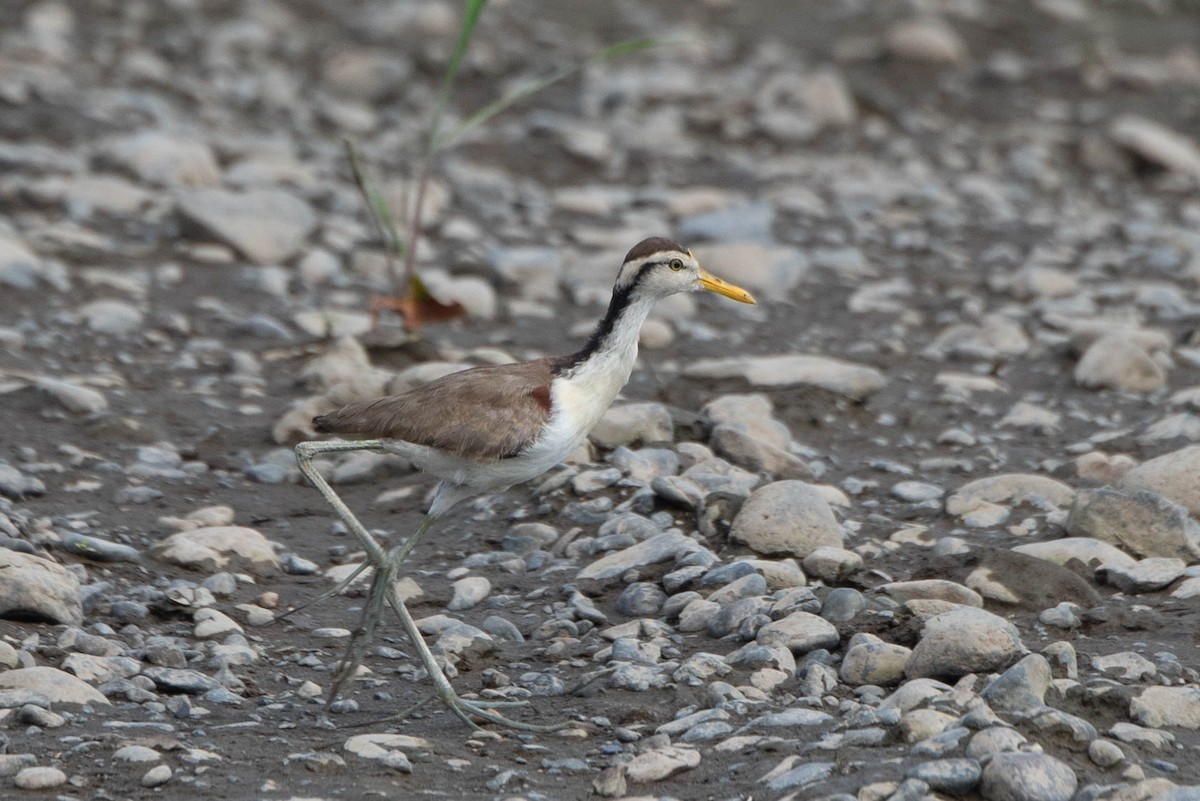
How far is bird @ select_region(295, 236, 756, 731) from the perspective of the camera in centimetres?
551

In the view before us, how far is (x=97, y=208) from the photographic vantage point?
34.4 feet

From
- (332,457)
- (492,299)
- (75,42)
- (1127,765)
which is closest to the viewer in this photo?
(1127,765)

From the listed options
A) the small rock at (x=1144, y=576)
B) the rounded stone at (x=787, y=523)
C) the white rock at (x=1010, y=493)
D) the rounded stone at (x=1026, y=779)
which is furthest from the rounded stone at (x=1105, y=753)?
the white rock at (x=1010, y=493)

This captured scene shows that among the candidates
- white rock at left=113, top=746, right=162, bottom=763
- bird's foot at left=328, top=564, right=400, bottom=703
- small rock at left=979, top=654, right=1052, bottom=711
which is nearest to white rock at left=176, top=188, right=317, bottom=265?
bird's foot at left=328, top=564, right=400, bottom=703

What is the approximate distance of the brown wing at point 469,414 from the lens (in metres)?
5.57

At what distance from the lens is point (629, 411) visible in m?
7.60

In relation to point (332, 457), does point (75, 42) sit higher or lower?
higher

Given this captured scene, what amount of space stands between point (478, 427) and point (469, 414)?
8cm

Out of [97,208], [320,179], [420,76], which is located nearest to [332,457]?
[97,208]

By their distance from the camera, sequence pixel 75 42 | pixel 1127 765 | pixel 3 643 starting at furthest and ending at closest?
pixel 75 42, pixel 3 643, pixel 1127 765

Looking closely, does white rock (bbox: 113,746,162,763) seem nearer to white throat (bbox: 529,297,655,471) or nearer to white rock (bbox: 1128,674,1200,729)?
white throat (bbox: 529,297,655,471)

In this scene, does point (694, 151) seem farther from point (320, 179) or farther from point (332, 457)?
point (332, 457)

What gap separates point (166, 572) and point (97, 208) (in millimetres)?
4885

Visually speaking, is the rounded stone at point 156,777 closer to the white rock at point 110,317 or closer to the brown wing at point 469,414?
the brown wing at point 469,414
